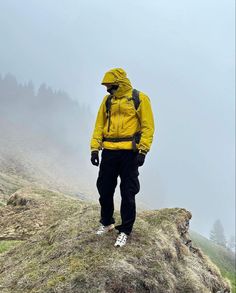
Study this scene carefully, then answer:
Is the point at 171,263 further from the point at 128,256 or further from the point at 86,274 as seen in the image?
the point at 86,274

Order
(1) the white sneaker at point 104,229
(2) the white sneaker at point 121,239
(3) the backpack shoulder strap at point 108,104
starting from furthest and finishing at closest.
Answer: (1) the white sneaker at point 104,229 → (3) the backpack shoulder strap at point 108,104 → (2) the white sneaker at point 121,239

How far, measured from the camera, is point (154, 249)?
28.7 feet

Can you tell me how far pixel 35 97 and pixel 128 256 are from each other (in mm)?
189513

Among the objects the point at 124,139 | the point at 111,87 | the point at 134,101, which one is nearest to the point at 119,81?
the point at 111,87

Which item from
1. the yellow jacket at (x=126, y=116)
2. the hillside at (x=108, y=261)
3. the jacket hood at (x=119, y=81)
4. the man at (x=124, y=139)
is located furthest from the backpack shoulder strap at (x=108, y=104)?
the hillside at (x=108, y=261)

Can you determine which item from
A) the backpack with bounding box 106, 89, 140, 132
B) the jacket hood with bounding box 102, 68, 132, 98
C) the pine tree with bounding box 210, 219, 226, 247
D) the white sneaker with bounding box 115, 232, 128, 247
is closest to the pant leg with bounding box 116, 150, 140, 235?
the white sneaker with bounding box 115, 232, 128, 247

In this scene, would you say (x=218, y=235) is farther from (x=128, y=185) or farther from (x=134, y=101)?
(x=134, y=101)

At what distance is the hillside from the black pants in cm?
60

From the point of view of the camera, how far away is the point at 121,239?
8.61m

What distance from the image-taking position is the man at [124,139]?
8.66m

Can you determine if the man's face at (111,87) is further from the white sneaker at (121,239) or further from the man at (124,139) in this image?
the white sneaker at (121,239)

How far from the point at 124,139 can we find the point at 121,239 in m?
2.24

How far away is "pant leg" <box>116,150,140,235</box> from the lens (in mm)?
8773

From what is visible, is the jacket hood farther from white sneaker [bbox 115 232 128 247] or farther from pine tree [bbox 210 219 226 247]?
pine tree [bbox 210 219 226 247]
